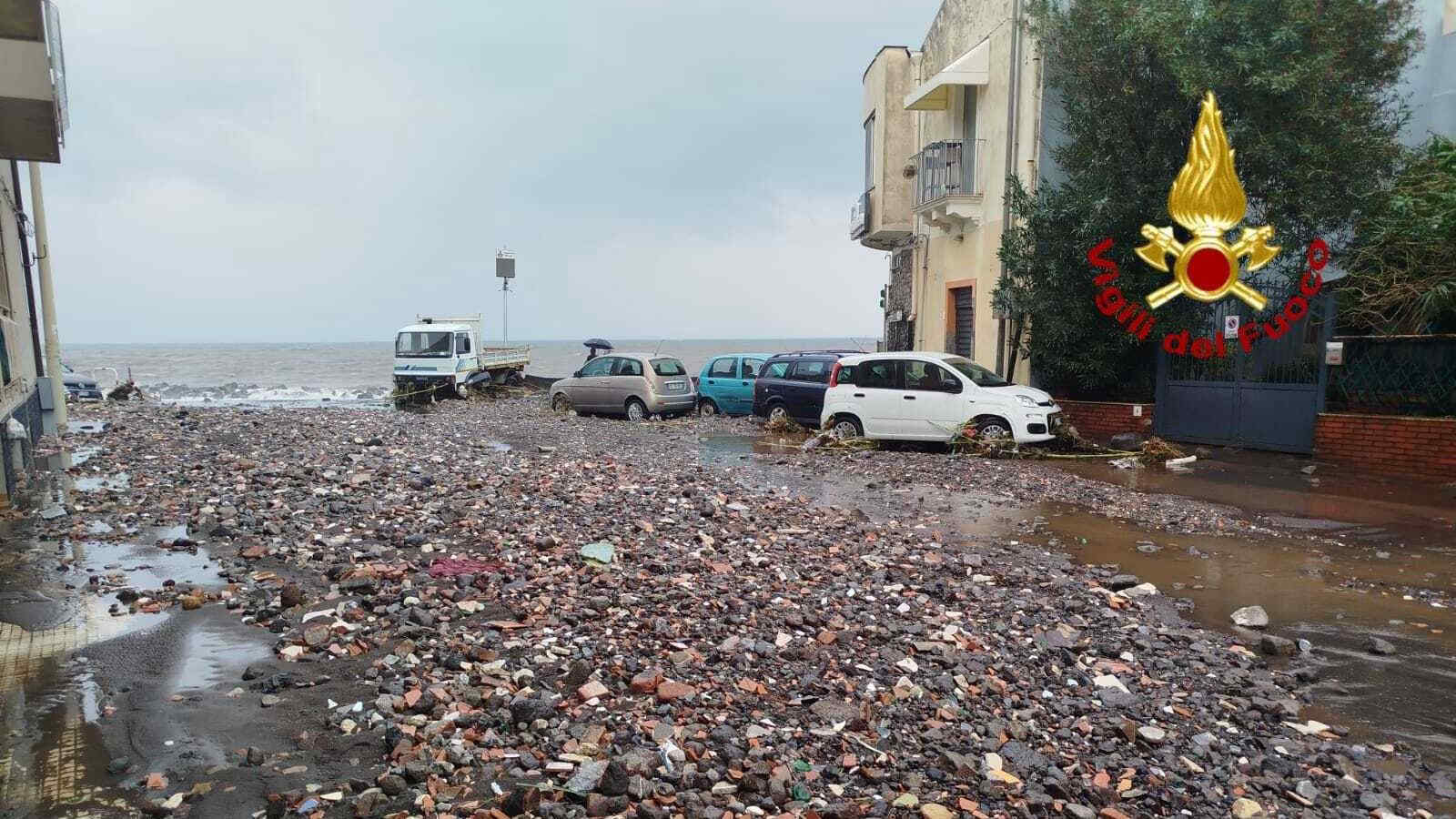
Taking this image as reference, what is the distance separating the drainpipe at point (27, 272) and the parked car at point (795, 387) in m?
12.6

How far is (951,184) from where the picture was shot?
1864 cm

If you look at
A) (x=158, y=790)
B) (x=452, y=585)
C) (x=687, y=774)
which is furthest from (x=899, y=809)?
(x=452, y=585)

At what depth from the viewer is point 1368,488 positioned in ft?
33.7

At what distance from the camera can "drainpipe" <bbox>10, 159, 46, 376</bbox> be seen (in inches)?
510

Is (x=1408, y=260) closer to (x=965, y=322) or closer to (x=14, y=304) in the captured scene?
(x=965, y=322)

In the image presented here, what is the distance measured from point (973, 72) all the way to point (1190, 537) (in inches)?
507

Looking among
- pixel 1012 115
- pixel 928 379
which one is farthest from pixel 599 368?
pixel 1012 115

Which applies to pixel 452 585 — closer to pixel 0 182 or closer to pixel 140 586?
pixel 140 586

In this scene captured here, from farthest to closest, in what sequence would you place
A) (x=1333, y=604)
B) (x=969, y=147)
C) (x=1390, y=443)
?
(x=969, y=147)
(x=1390, y=443)
(x=1333, y=604)

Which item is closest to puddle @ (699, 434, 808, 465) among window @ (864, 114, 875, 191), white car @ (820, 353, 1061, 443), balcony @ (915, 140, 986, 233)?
white car @ (820, 353, 1061, 443)

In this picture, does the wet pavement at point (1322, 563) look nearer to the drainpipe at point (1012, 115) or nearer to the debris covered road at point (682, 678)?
the debris covered road at point (682, 678)

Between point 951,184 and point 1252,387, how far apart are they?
801cm

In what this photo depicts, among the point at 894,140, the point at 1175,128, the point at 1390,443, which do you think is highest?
the point at 894,140

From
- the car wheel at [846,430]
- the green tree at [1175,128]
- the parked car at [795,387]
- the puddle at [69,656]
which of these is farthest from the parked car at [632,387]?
the puddle at [69,656]
